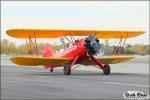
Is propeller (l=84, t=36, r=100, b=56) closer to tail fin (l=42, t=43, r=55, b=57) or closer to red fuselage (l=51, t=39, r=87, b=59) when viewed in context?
red fuselage (l=51, t=39, r=87, b=59)

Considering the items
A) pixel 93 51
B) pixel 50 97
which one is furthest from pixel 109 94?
pixel 93 51

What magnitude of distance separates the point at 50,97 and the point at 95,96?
1.14m

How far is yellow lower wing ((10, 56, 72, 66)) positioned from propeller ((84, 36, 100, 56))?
1139 millimetres

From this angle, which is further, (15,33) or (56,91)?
(15,33)

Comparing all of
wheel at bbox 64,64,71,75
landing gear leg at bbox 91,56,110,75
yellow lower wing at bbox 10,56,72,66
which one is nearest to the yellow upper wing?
yellow lower wing at bbox 10,56,72,66

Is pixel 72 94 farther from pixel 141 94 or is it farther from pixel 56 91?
pixel 141 94

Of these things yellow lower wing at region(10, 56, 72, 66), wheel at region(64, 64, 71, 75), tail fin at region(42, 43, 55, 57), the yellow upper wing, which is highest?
the yellow upper wing

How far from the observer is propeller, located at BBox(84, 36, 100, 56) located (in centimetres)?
2253

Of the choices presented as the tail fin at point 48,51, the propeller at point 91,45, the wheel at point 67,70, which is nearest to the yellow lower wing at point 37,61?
the wheel at point 67,70

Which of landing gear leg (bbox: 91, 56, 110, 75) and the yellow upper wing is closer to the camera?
landing gear leg (bbox: 91, 56, 110, 75)

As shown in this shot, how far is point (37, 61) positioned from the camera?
22.5m

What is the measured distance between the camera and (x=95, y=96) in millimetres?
12359

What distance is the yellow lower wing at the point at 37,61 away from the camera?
863 inches

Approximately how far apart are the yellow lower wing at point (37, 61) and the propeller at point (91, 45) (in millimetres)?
1139
